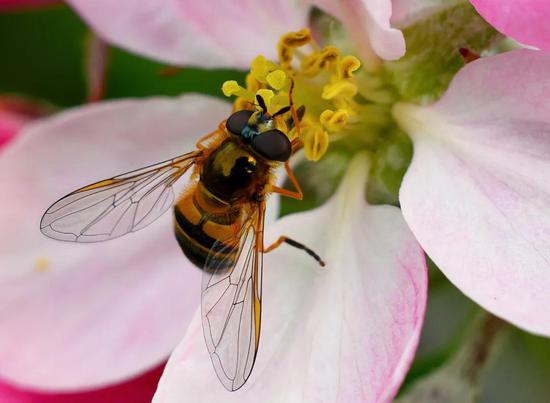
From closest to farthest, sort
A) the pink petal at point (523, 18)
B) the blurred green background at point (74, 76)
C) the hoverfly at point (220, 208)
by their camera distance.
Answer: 1. the pink petal at point (523, 18)
2. the hoverfly at point (220, 208)
3. the blurred green background at point (74, 76)

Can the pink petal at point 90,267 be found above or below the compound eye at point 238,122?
below

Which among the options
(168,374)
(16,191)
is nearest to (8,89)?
(16,191)

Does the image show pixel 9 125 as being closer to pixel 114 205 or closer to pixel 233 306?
pixel 114 205

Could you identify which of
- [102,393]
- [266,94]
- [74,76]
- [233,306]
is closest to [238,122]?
[266,94]

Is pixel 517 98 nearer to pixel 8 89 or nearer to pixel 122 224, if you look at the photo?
pixel 122 224

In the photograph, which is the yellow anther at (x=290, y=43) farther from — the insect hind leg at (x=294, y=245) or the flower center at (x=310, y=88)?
the insect hind leg at (x=294, y=245)

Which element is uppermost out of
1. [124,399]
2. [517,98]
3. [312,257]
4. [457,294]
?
[517,98]

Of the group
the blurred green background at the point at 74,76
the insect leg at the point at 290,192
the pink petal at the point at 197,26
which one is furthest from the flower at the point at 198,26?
the blurred green background at the point at 74,76
